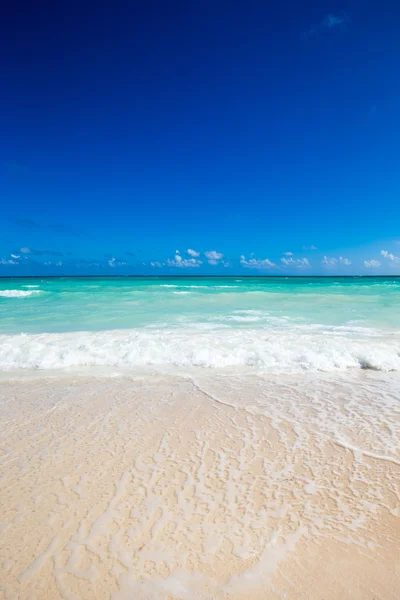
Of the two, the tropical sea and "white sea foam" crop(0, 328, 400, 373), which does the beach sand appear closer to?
the tropical sea

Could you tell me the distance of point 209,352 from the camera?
664 cm

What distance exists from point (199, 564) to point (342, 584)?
834 millimetres

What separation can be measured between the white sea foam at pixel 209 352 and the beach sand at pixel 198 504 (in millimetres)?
1947

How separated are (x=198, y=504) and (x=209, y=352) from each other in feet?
13.8

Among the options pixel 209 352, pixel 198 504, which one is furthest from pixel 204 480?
pixel 209 352

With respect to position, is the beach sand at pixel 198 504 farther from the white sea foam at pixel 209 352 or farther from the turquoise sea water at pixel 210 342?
the turquoise sea water at pixel 210 342

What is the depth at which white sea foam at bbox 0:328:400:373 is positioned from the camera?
602 centimetres

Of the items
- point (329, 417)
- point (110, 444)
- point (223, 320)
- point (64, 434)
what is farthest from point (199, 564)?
point (223, 320)

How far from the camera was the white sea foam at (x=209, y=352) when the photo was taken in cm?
602

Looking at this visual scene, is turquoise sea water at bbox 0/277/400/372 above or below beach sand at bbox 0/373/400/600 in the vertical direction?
above

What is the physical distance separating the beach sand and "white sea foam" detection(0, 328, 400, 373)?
1947 millimetres

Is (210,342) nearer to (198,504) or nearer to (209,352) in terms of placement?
(209,352)

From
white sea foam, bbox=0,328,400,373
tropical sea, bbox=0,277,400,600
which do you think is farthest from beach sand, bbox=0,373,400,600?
white sea foam, bbox=0,328,400,373

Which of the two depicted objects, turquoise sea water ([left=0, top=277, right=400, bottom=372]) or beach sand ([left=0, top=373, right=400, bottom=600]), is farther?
turquoise sea water ([left=0, top=277, right=400, bottom=372])
